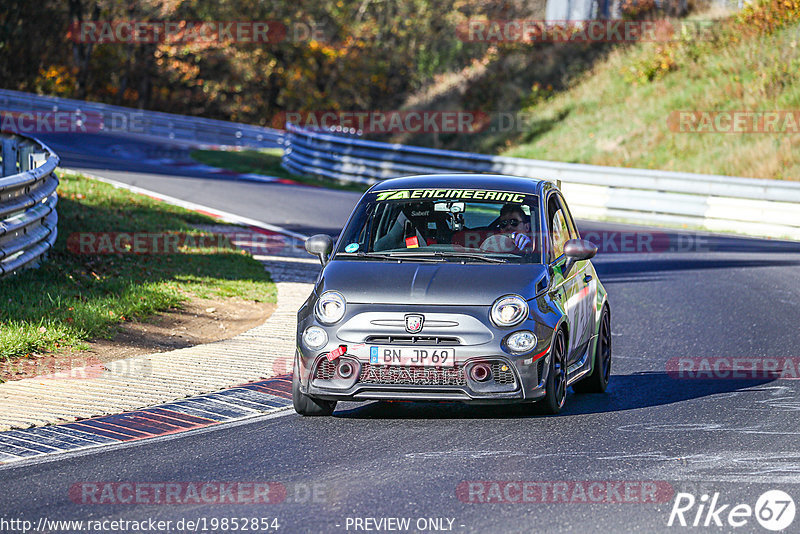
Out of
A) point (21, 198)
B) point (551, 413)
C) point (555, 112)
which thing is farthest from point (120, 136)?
point (551, 413)

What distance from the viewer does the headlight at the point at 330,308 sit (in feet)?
25.7

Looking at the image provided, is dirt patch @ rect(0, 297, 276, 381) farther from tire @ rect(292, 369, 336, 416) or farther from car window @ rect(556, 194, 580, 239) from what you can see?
car window @ rect(556, 194, 580, 239)

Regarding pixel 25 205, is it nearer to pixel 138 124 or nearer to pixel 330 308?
pixel 330 308

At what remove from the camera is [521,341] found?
765 cm

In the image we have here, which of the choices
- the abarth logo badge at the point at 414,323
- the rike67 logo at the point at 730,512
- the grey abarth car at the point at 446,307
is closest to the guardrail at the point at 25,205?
the grey abarth car at the point at 446,307

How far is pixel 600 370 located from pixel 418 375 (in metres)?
2.12

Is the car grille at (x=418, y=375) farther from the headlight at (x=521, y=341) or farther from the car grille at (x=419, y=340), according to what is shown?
the headlight at (x=521, y=341)

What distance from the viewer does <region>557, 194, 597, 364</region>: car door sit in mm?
8719

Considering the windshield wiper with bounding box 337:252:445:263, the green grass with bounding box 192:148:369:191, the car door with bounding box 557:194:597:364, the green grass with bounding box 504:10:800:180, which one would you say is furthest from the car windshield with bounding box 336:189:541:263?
the green grass with bounding box 192:148:369:191

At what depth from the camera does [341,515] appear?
5836mm

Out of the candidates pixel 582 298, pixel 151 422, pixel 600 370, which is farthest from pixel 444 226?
pixel 151 422

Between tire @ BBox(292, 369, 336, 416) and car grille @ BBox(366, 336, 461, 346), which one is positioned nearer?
car grille @ BBox(366, 336, 461, 346)

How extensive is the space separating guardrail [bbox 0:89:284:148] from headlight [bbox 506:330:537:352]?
1430 inches

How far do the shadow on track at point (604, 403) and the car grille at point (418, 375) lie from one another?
0.68 metres
